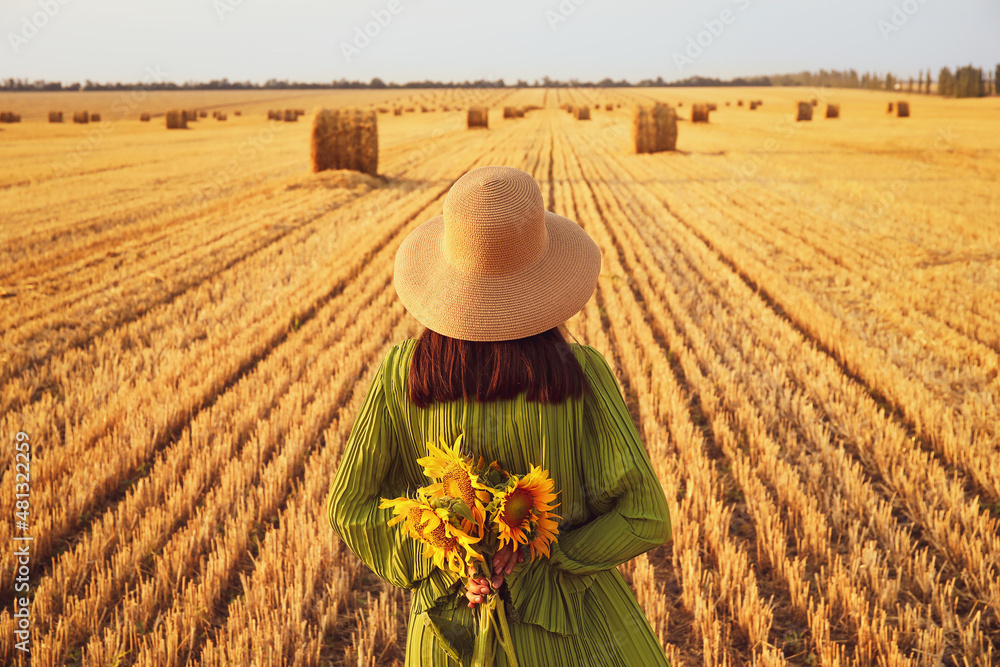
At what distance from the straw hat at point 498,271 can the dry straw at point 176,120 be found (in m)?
38.0

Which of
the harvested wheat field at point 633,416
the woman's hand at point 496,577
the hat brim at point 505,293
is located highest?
the hat brim at point 505,293

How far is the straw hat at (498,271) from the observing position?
58.0 inches

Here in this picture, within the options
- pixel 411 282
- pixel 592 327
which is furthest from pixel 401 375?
pixel 592 327

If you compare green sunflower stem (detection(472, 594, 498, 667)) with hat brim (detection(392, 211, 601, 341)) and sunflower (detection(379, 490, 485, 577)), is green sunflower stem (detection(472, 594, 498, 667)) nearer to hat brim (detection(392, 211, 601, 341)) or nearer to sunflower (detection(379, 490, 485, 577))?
sunflower (detection(379, 490, 485, 577))

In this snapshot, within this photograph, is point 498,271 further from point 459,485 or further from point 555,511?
point 555,511

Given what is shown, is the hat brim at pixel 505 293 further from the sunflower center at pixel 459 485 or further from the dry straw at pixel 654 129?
the dry straw at pixel 654 129

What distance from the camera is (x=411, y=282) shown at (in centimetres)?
163

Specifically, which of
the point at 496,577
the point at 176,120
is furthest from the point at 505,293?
the point at 176,120

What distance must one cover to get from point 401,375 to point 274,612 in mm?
1888

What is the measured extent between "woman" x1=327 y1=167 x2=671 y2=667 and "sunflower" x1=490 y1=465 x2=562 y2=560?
0.07 m

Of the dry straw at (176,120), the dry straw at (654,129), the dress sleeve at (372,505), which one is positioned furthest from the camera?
the dry straw at (176,120)

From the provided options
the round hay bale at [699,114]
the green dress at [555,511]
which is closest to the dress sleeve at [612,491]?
the green dress at [555,511]

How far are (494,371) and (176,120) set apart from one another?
38.3 meters

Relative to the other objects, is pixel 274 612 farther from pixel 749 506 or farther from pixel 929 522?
pixel 929 522
